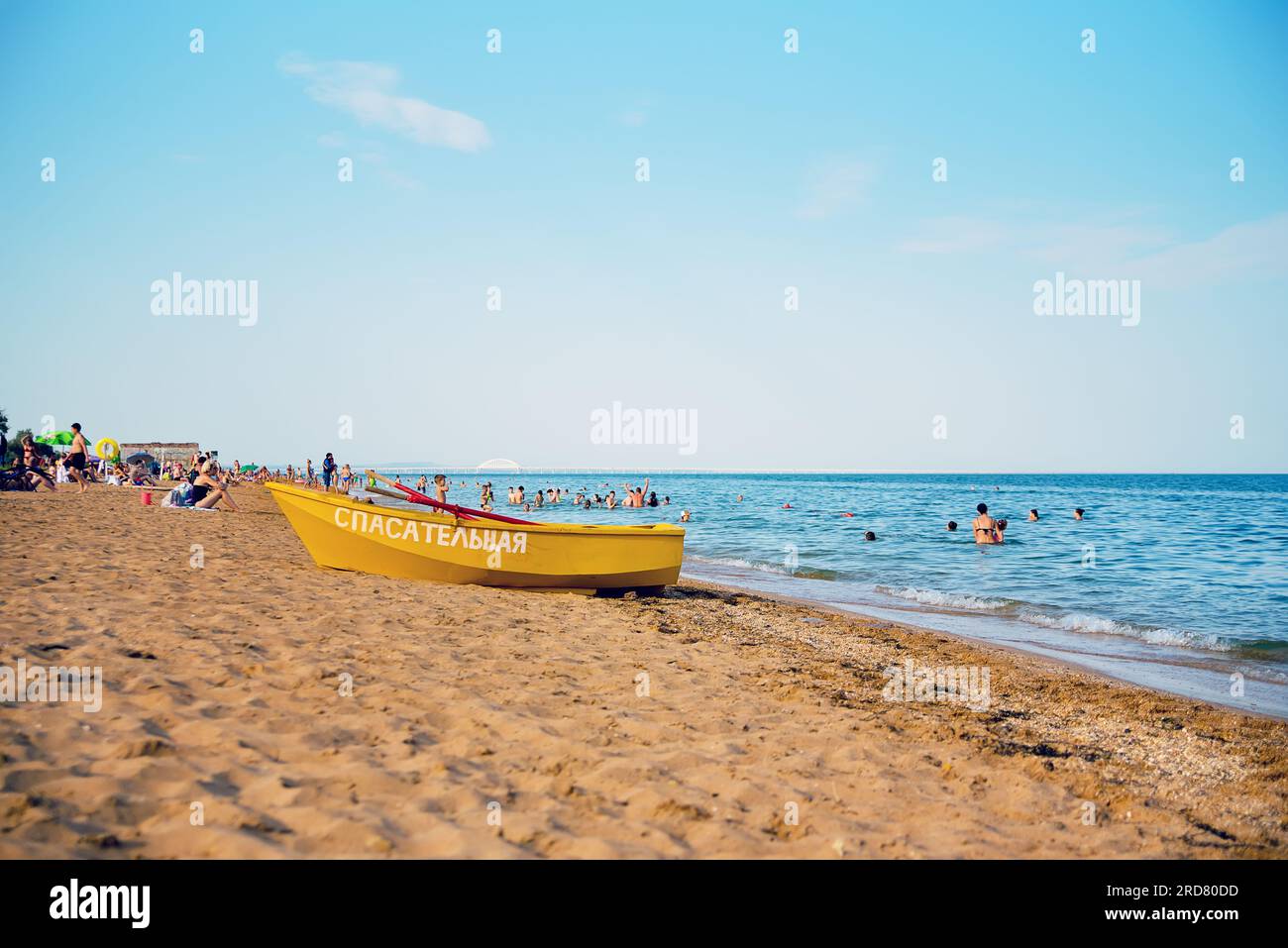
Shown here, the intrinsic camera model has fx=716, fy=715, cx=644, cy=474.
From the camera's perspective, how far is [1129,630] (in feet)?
37.7

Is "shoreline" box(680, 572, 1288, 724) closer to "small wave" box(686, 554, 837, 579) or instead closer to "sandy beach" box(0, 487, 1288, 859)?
"sandy beach" box(0, 487, 1288, 859)

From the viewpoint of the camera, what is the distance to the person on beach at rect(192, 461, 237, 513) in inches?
883

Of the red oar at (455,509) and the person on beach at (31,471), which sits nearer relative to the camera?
the red oar at (455,509)

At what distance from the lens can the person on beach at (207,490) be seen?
2244 centimetres

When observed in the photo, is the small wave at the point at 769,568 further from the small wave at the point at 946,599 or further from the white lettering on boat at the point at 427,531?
the white lettering on boat at the point at 427,531

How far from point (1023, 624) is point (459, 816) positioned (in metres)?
11.4

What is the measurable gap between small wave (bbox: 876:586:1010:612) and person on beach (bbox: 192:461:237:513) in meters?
20.0

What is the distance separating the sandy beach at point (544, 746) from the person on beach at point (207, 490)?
48.5 ft

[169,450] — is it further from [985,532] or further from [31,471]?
[985,532]

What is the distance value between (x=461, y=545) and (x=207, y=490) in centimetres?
1744

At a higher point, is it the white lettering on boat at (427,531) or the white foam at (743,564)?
the white lettering on boat at (427,531)

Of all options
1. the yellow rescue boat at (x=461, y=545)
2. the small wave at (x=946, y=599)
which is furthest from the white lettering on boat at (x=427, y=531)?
the small wave at (x=946, y=599)

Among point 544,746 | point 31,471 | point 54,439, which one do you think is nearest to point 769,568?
point 544,746

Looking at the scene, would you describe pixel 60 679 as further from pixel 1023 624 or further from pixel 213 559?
pixel 1023 624
